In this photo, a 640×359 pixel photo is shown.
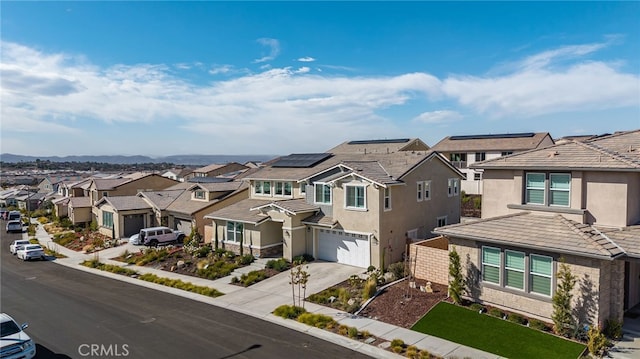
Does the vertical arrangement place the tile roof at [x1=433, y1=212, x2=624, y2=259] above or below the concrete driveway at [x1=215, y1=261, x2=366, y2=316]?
above

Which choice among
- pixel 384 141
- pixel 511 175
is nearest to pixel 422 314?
pixel 511 175

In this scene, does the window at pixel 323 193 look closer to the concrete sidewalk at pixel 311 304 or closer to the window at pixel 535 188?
the concrete sidewalk at pixel 311 304

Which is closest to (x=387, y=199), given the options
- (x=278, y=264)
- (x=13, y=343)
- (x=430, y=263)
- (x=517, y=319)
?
(x=430, y=263)

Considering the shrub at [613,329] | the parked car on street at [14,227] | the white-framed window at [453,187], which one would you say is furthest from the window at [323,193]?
the parked car on street at [14,227]

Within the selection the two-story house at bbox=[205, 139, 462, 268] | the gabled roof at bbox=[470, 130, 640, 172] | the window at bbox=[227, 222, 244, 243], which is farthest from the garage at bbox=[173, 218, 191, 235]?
the gabled roof at bbox=[470, 130, 640, 172]

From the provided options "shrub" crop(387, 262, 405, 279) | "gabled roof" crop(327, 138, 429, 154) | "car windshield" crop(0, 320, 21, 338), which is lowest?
"shrub" crop(387, 262, 405, 279)

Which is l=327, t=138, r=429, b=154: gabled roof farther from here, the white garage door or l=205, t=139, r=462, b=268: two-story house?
the white garage door

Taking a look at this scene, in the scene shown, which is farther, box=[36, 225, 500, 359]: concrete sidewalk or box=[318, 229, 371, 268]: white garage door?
box=[318, 229, 371, 268]: white garage door
